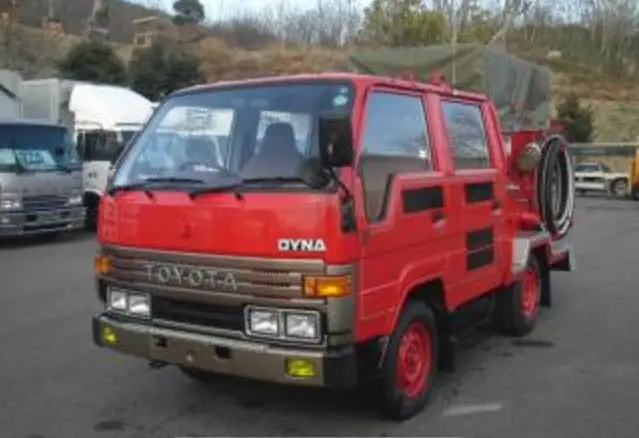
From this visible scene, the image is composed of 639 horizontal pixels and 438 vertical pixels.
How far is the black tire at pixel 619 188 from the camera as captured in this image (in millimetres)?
34031

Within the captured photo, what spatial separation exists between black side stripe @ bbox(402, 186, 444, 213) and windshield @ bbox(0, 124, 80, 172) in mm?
10811

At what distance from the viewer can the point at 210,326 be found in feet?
15.7

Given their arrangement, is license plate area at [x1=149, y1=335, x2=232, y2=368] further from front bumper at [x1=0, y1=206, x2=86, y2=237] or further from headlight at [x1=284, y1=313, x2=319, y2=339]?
front bumper at [x1=0, y1=206, x2=86, y2=237]

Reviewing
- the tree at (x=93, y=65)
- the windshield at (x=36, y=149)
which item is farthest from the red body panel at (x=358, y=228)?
the tree at (x=93, y=65)

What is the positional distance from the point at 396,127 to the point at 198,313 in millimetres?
1673

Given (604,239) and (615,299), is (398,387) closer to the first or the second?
(615,299)

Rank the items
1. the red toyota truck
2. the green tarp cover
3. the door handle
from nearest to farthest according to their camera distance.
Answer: the red toyota truck < the door handle < the green tarp cover

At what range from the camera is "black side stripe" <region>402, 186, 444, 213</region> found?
16.4ft

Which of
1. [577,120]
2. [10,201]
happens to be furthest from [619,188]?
[10,201]

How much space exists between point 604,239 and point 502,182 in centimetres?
1075

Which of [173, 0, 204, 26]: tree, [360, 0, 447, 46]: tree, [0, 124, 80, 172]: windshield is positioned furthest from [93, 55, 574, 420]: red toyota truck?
[173, 0, 204, 26]: tree

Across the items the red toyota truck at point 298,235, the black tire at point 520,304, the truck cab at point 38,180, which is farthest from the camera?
the truck cab at point 38,180

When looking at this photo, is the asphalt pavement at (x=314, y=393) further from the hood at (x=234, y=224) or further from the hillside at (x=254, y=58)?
the hillside at (x=254, y=58)

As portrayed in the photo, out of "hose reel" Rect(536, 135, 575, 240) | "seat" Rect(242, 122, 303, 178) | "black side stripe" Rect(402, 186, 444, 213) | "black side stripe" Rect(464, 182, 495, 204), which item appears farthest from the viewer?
"hose reel" Rect(536, 135, 575, 240)
